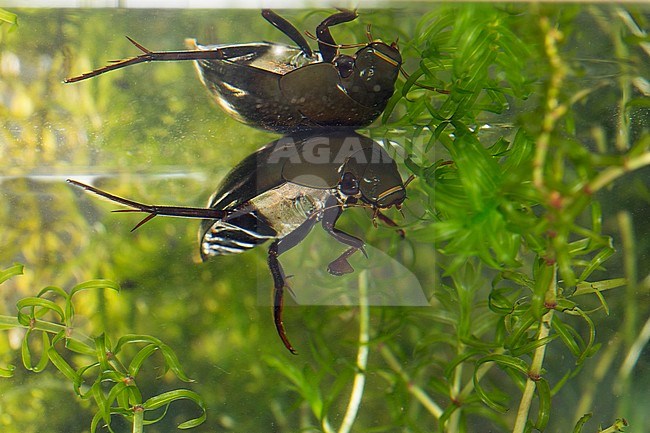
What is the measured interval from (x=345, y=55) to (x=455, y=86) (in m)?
0.19

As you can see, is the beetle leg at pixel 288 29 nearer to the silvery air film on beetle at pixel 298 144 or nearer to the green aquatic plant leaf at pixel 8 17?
the silvery air film on beetle at pixel 298 144

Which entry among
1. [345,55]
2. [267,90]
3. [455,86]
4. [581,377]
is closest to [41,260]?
[267,90]

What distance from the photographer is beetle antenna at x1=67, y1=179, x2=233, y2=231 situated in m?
0.97

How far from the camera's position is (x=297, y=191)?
921 millimetres

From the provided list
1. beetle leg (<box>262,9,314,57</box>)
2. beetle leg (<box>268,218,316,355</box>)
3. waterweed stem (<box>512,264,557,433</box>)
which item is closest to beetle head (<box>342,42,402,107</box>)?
beetle leg (<box>262,9,314,57</box>)

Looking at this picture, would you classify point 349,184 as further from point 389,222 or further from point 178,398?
point 178,398

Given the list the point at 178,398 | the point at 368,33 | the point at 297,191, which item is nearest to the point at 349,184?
the point at 297,191

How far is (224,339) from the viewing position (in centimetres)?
106

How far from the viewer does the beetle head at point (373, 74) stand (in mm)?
892

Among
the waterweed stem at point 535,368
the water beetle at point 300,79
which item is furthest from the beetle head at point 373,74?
the waterweed stem at point 535,368

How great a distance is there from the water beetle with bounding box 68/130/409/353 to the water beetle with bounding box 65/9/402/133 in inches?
1.7

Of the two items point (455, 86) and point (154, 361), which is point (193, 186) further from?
point (455, 86)

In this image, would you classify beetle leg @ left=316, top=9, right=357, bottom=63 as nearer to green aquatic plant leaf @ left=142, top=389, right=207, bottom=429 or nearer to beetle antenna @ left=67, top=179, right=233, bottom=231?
beetle antenna @ left=67, top=179, right=233, bottom=231

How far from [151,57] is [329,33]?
0.34 meters
